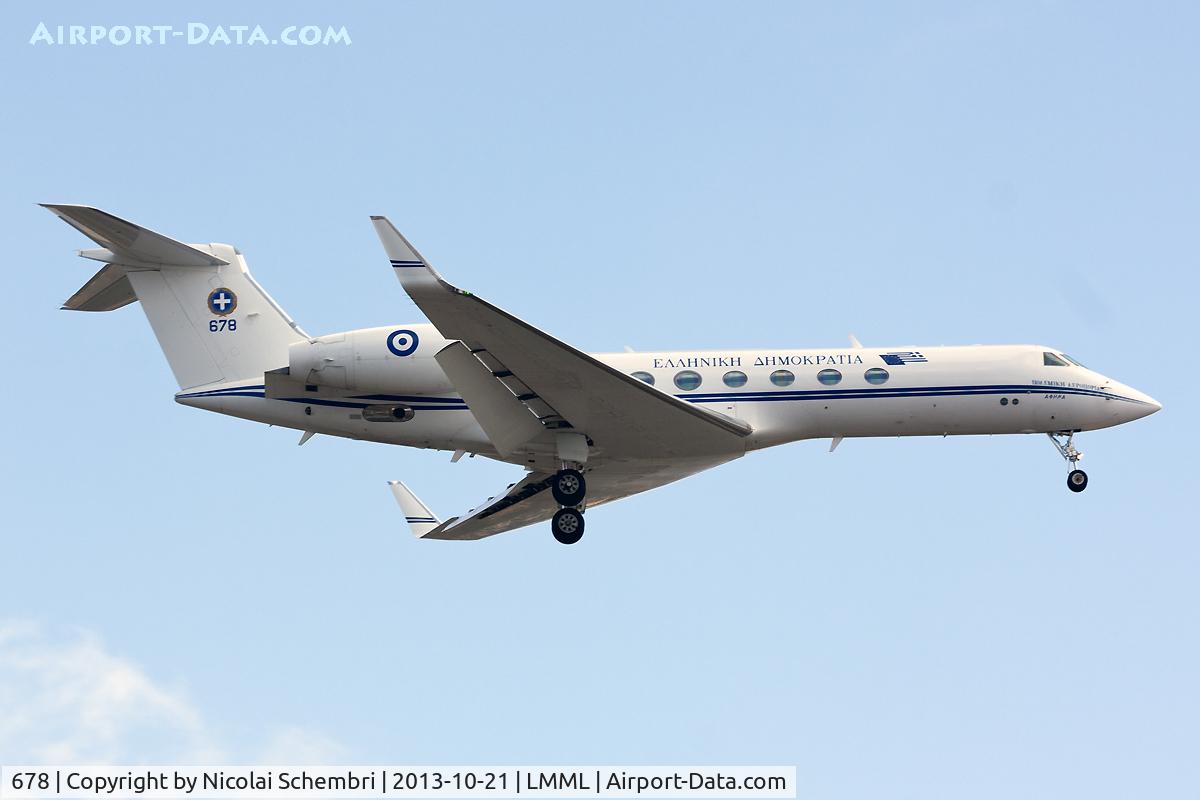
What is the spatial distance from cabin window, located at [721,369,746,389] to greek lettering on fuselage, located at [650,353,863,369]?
0.14 meters

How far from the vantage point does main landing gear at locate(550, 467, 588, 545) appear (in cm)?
2278

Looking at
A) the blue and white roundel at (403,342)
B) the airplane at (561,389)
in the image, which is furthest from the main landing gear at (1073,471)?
the blue and white roundel at (403,342)

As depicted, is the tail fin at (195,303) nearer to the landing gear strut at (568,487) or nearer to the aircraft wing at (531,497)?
the aircraft wing at (531,497)

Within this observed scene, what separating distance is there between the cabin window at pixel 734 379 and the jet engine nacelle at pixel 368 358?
418cm

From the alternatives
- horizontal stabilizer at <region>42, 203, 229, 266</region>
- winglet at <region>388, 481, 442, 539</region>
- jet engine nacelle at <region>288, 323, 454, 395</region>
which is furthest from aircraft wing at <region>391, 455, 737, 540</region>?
horizontal stabilizer at <region>42, 203, 229, 266</region>

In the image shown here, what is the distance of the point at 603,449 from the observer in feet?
75.8

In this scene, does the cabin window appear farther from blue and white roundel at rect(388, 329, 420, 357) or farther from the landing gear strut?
blue and white roundel at rect(388, 329, 420, 357)

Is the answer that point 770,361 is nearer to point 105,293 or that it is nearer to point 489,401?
point 489,401

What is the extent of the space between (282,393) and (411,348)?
2.19 metres

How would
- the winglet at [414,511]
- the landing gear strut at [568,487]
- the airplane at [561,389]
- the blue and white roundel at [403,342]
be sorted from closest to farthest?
the airplane at [561,389], the blue and white roundel at [403,342], the landing gear strut at [568,487], the winglet at [414,511]

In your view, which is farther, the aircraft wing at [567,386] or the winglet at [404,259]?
the aircraft wing at [567,386]

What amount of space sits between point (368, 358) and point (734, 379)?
18.0 ft

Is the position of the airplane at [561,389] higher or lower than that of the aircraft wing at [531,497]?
higher

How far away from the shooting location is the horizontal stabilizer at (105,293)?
24.1 m
